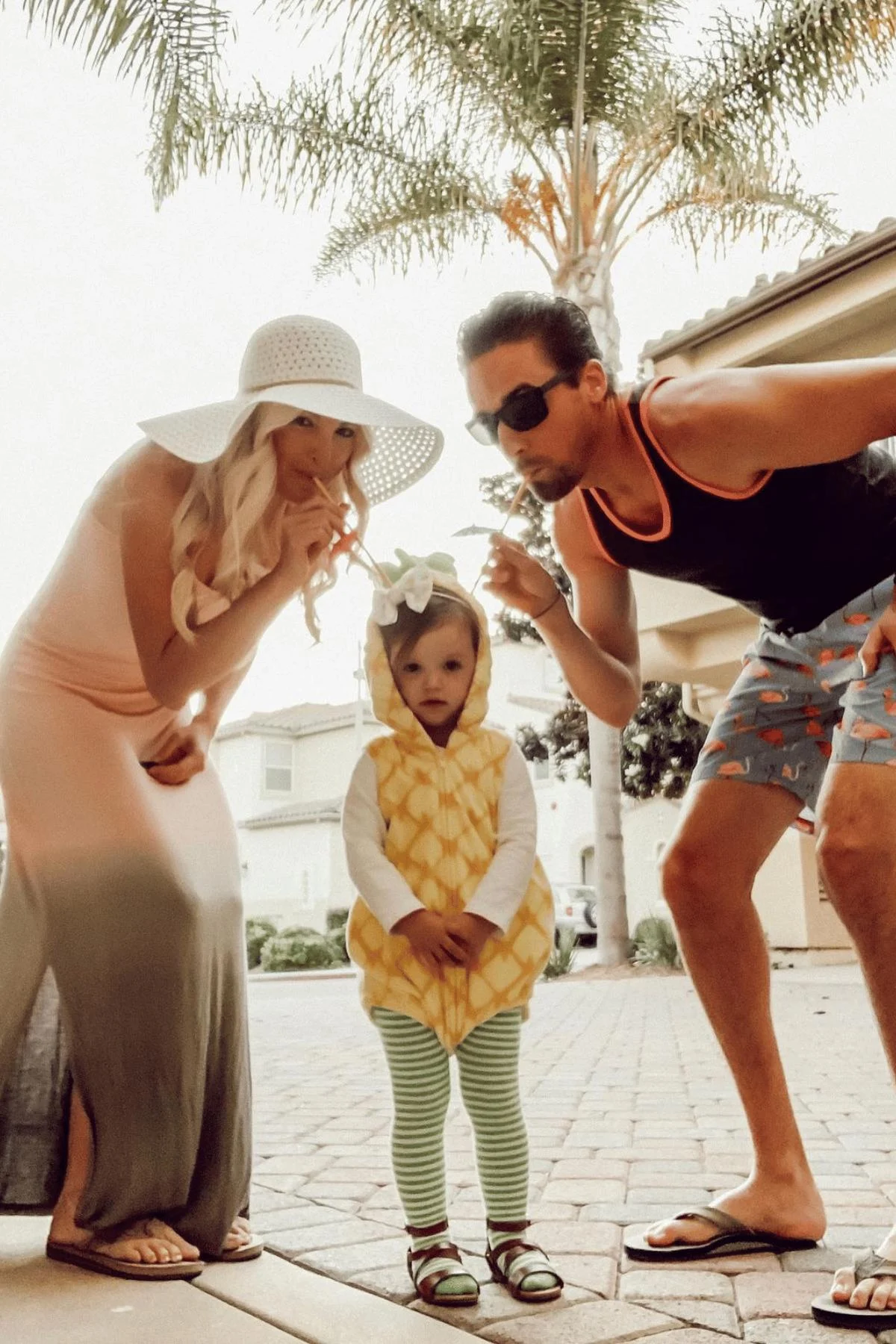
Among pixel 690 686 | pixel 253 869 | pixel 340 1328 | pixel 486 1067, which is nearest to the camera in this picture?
pixel 340 1328

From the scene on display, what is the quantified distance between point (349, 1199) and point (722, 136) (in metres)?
11.1

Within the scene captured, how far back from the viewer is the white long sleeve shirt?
2.16m

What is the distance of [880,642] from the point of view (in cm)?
210

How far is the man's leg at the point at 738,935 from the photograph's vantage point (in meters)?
2.43

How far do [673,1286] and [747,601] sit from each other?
131cm

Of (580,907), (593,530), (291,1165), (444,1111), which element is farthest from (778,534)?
(580,907)

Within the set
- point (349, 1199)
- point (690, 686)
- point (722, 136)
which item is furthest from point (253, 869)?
point (349, 1199)

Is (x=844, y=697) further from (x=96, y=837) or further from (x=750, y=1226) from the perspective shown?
(x=96, y=837)

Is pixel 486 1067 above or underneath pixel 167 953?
underneath

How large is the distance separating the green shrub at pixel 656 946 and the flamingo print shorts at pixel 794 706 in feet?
37.1

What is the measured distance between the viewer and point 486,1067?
2150 millimetres

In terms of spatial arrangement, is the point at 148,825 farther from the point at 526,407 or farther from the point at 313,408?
the point at 526,407

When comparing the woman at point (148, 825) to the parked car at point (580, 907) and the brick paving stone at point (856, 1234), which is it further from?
the parked car at point (580, 907)

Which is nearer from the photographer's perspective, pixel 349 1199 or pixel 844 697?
pixel 844 697
